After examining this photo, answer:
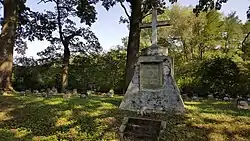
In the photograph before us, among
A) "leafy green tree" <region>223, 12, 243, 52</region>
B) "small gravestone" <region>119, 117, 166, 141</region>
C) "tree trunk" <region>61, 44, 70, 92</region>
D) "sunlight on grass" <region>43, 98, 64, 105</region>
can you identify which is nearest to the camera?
"small gravestone" <region>119, 117, 166, 141</region>

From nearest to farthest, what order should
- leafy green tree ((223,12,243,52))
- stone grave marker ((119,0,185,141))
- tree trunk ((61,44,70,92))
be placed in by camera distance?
stone grave marker ((119,0,185,141)) → tree trunk ((61,44,70,92)) → leafy green tree ((223,12,243,52))

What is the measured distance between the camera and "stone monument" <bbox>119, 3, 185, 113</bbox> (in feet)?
26.7

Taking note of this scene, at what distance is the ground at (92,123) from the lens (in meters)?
6.70

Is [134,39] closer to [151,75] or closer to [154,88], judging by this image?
[151,75]

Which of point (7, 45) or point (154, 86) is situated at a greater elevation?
point (7, 45)

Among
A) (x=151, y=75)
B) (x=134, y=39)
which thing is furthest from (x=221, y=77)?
(x=151, y=75)

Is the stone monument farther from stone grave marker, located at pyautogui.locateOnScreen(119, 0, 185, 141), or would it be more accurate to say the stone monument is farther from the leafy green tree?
the leafy green tree

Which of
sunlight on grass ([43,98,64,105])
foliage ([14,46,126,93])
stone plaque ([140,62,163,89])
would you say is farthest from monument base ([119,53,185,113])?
foliage ([14,46,126,93])

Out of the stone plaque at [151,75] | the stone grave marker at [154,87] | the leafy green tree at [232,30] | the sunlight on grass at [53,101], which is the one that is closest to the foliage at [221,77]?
the stone grave marker at [154,87]

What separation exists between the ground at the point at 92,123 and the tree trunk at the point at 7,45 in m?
3.22

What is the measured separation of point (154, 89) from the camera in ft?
27.6

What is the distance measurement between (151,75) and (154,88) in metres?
0.42

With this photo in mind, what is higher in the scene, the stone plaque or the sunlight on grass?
the stone plaque

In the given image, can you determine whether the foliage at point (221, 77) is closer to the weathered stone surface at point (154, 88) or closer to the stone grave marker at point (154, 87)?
the stone grave marker at point (154, 87)
